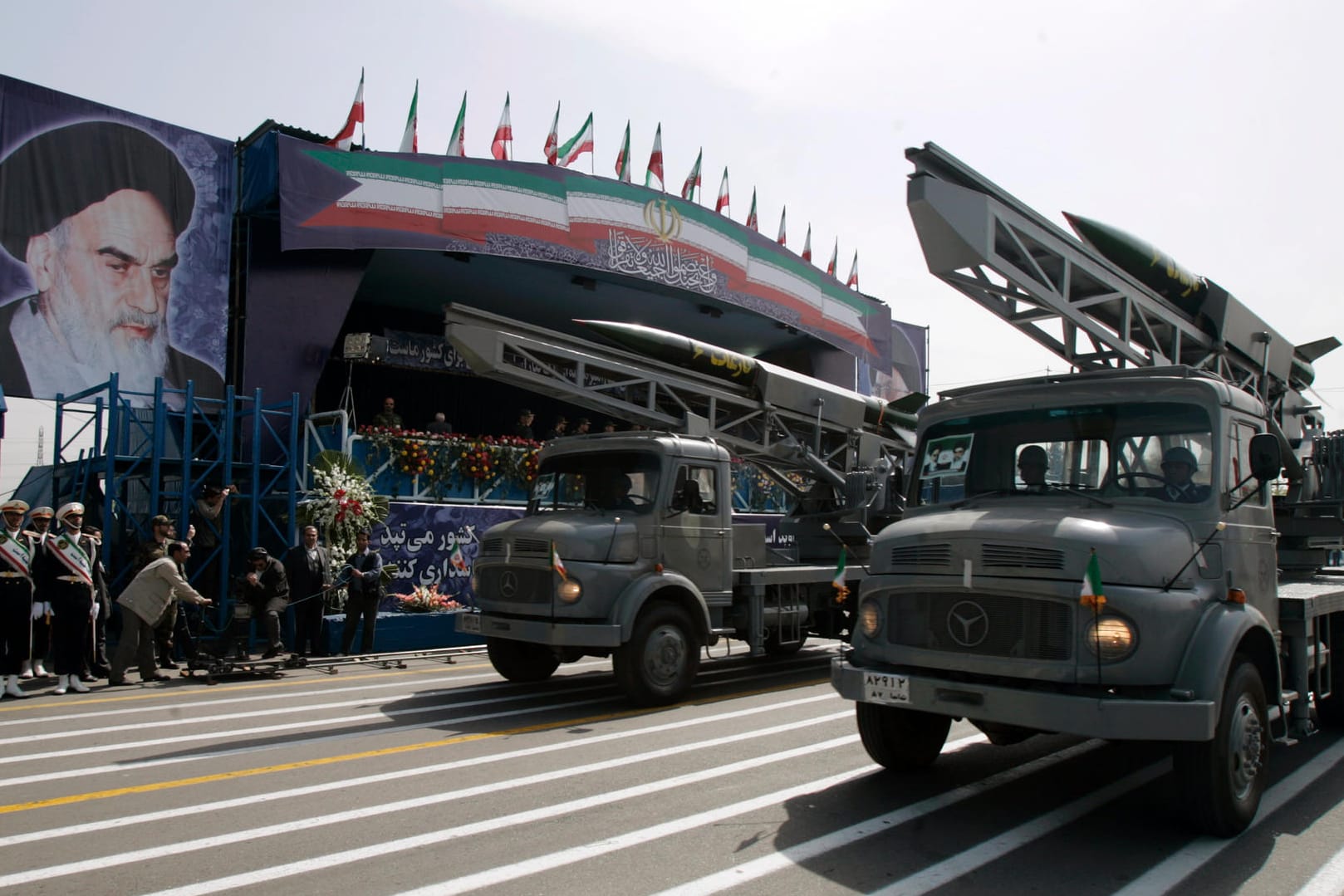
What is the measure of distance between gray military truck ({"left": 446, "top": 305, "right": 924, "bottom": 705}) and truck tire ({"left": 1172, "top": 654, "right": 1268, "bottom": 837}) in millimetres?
3138

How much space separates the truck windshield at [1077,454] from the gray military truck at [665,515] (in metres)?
1.31

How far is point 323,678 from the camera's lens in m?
11.7

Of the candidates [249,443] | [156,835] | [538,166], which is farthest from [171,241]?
[156,835]

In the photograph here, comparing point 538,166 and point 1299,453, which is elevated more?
point 538,166

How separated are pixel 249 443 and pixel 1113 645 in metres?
15.2

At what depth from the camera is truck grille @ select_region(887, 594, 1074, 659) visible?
530cm

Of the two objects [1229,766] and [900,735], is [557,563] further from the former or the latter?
[1229,766]

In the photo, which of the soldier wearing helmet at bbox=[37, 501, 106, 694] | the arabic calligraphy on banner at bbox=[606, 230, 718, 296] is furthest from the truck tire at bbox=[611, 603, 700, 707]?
the arabic calligraphy on banner at bbox=[606, 230, 718, 296]

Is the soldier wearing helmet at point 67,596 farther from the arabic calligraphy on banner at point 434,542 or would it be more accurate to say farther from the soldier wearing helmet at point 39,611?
the arabic calligraphy on banner at point 434,542

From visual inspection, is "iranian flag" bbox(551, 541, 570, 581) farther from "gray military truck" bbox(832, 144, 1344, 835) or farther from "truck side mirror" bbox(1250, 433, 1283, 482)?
"truck side mirror" bbox(1250, 433, 1283, 482)

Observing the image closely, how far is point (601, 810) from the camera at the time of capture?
5.77 meters

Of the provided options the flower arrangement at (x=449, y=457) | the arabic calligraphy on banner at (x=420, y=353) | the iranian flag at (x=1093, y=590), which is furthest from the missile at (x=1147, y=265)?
the arabic calligraphy on banner at (x=420, y=353)

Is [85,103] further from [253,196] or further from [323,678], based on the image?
[323,678]

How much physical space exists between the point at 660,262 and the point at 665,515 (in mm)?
13341
